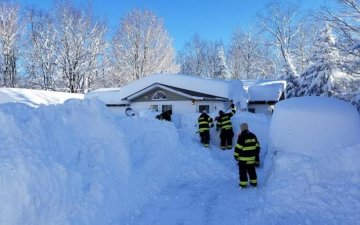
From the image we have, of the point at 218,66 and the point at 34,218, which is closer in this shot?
the point at 34,218

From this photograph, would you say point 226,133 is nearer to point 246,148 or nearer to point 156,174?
point 246,148

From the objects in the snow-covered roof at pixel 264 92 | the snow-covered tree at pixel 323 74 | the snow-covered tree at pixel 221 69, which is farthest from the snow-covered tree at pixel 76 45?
the snow-covered tree at pixel 221 69

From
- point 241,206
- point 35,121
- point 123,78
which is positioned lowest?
point 241,206

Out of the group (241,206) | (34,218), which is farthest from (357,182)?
(34,218)

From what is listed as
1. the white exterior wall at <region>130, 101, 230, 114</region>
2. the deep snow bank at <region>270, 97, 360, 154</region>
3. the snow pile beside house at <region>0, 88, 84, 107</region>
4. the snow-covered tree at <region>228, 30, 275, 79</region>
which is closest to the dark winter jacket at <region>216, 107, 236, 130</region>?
the deep snow bank at <region>270, 97, 360, 154</region>

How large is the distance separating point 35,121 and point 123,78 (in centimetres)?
2932

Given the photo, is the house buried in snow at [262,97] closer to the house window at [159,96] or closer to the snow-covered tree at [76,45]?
the house window at [159,96]

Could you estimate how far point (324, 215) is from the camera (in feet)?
21.4

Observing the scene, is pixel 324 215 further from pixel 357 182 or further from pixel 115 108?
pixel 115 108

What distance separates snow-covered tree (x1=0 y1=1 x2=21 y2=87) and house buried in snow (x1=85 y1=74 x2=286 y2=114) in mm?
11076

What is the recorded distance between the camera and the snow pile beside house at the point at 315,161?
6.81 m

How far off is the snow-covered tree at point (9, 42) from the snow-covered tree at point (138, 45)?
891 cm

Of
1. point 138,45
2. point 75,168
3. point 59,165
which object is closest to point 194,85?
point 138,45

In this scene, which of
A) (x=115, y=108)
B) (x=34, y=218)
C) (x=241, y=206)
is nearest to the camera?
(x=34, y=218)
